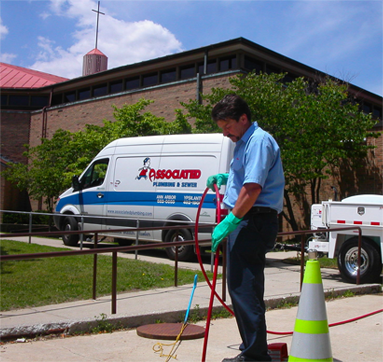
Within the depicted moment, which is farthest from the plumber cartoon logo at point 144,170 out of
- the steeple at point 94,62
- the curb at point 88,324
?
the steeple at point 94,62

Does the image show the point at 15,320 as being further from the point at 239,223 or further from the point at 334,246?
the point at 334,246

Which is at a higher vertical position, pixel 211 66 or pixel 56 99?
pixel 56 99

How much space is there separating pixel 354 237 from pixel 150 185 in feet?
17.3

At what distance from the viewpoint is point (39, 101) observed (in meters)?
31.1

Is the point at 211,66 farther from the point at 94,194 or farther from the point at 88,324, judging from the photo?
the point at 88,324

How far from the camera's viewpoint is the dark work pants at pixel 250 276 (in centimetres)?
337

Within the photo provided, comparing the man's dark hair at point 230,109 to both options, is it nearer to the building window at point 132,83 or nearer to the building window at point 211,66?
the building window at point 211,66

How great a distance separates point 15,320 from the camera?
16.5ft

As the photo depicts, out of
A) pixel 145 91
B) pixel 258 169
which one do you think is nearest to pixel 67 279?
pixel 258 169

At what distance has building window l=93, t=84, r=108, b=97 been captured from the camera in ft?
87.5

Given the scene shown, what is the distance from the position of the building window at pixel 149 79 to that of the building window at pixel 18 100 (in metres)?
11.1

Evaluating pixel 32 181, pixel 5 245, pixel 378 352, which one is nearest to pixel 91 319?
pixel 378 352

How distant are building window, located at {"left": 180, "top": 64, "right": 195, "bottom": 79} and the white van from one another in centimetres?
1042

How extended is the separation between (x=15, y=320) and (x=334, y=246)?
244 inches
